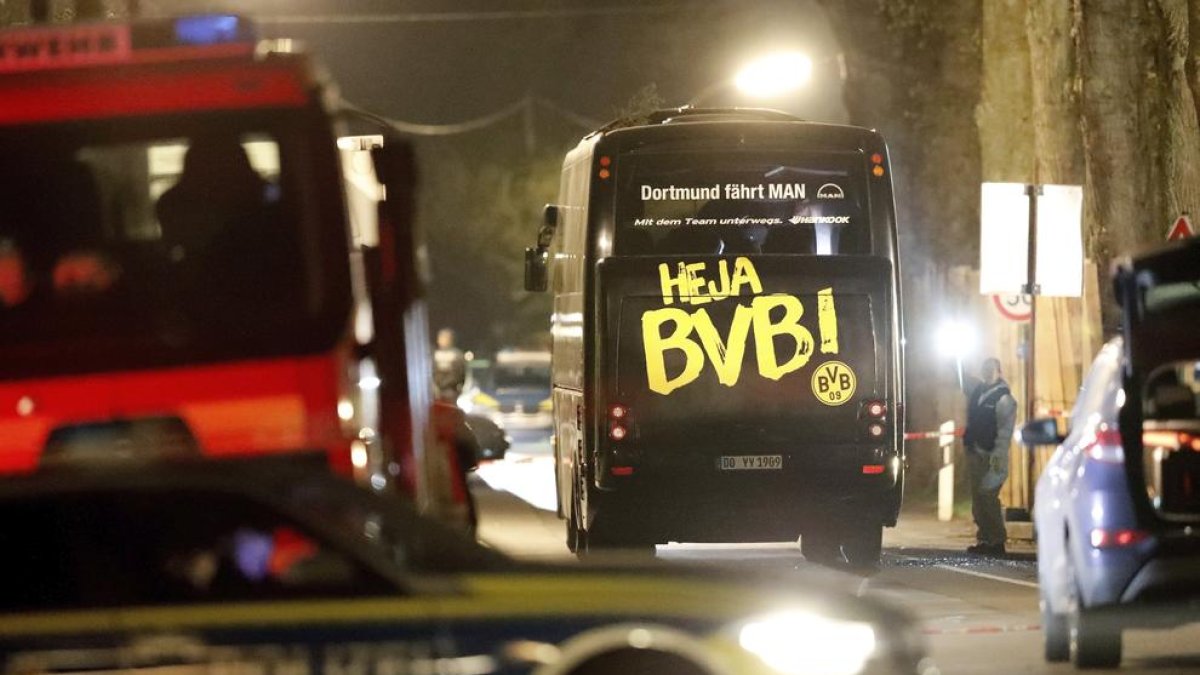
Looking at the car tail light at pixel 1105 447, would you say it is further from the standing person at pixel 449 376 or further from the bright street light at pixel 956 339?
the standing person at pixel 449 376

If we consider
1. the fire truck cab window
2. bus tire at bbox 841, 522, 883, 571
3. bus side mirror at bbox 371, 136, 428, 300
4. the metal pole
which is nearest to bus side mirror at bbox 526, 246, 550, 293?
the metal pole

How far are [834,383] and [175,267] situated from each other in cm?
827

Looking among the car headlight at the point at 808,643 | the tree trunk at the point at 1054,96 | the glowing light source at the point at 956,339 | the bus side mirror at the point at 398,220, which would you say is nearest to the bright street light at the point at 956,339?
the glowing light source at the point at 956,339

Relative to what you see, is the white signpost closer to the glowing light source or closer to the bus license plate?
the glowing light source

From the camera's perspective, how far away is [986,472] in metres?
20.5

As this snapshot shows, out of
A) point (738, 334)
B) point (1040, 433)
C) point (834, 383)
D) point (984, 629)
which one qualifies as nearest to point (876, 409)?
point (834, 383)

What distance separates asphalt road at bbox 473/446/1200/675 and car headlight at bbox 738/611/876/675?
1024 millimetres

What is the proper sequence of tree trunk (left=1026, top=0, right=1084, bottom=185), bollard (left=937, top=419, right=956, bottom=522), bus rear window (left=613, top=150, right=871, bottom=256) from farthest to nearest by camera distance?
bollard (left=937, top=419, right=956, bottom=522)
tree trunk (left=1026, top=0, right=1084, bottom=185)
bus rear window (left=613, top=150, right=871, bottom=256)

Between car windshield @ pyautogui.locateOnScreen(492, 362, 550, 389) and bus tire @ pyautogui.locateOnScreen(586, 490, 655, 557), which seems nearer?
bus tire @ pyautogui.locateOnScreen(586, 490, 655, 557)

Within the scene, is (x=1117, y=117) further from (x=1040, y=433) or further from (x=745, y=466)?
(x=1040, y=433)

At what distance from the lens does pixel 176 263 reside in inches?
422

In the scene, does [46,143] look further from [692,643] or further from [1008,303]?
[1008,303]

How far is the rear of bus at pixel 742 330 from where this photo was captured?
711 inches

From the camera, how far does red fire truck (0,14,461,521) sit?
10578 mm
